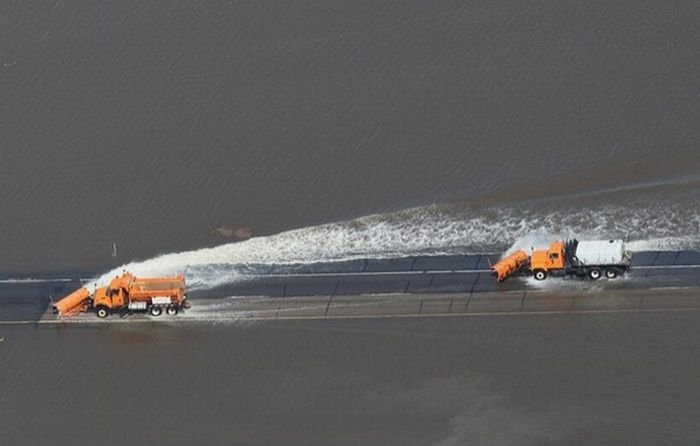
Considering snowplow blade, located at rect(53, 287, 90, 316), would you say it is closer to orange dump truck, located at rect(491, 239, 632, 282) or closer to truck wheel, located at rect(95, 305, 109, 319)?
truck wheel, located at rect(95, 305, 109, 319)

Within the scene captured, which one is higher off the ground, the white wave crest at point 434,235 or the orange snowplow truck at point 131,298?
the white wave crest at point 434,235

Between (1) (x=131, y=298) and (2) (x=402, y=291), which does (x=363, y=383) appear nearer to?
(2) (x=402, y=291)

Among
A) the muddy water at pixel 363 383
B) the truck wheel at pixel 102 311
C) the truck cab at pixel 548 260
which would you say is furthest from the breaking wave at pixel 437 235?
the muddy water at pixel 363 383

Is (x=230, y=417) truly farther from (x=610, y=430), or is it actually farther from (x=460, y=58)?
(x=460, y=58)

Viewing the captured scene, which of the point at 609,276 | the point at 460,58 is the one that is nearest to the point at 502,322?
the point at 609,276

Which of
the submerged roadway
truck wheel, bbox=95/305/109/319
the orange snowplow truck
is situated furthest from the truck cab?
truck wheel, bbox=95/305/109/319

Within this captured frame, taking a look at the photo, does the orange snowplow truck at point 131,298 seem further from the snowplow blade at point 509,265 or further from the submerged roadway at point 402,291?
the snowplow blade at point 509,265

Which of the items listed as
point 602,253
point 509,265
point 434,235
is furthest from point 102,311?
point 602,253

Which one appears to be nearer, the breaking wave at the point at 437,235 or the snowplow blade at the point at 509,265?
the snowplow blade at the point at 509,265
